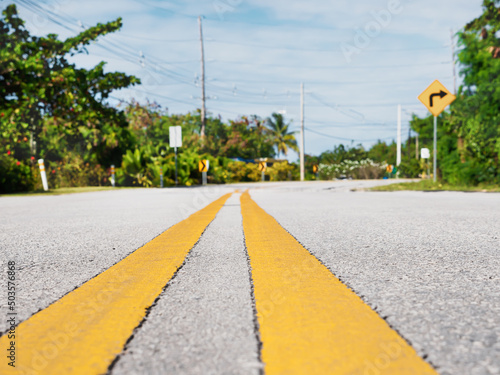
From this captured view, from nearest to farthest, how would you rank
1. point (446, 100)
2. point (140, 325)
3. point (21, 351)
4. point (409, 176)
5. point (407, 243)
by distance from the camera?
point (21, 351)
point (140, 325)
point (407, 243)
point (446, 100)
point (409, 176)

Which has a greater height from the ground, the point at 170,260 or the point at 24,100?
the point at 24,100

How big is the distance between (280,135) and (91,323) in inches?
2445

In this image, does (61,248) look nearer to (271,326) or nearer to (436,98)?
(271,326)

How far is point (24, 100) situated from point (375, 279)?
53.4 ft

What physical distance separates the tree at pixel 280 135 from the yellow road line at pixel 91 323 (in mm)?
60521

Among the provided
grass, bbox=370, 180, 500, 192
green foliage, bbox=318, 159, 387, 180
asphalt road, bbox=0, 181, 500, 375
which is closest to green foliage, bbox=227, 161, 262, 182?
green foliage, bbox=318, 159, 387, 180

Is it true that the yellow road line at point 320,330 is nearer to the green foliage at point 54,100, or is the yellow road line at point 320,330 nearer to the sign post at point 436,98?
the sign post at point 436,98

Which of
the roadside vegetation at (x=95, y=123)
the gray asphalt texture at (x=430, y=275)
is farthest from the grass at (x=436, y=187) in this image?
the gray asphalt texture at (x=430, y=275)

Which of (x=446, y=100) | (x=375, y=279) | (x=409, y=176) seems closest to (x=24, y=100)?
(x=446, y=100)

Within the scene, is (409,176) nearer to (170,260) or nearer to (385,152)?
(385,152)

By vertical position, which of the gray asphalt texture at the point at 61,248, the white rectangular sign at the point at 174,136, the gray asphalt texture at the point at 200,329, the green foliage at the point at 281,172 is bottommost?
the gray asphalt texture at the point at 61,248

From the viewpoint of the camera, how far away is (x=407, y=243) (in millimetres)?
3660

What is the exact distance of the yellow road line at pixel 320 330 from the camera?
1314mm

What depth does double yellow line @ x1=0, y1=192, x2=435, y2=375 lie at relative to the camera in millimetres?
1332
